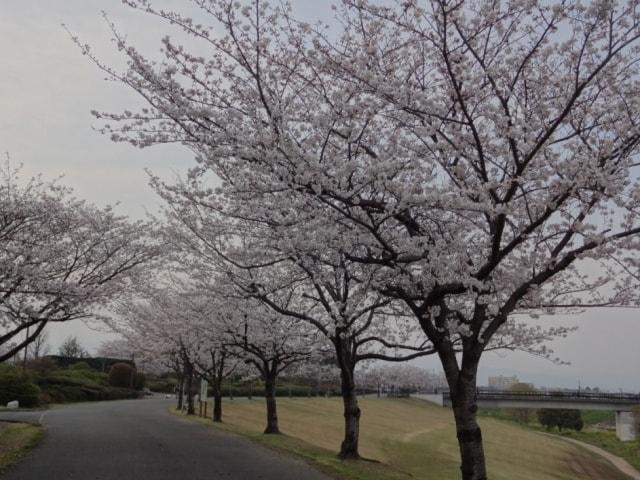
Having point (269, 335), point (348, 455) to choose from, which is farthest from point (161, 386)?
point (348, 455)

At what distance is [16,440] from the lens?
16391 millimetres

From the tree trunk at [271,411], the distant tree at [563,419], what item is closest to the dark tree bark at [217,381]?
the tree trunk at [271,411]

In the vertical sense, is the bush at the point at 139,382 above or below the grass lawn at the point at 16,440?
above

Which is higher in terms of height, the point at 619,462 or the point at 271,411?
the point at 271,411

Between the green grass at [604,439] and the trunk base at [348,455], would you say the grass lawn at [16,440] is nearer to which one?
the trunk base at [348,455]

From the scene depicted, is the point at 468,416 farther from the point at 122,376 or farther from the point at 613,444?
the point at 122,376

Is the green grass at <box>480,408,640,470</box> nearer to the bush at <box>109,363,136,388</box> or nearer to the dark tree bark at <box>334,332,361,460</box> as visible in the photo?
the dark tree bark at <box>334,332,361,460</box>

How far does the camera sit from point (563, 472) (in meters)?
34.7

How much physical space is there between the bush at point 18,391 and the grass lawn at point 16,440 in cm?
1659

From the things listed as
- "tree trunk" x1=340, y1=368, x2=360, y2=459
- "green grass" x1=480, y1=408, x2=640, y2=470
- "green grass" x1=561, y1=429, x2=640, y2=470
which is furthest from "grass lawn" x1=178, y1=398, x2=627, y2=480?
"green grass" x1=480, y1=408, x2=640, y2=470

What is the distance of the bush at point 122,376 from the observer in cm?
6000

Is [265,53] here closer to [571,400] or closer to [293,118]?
[293,118]

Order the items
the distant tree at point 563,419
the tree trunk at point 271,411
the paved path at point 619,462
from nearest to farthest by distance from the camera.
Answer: the tree trunk at point 271,411 < the paved path at point 619,462 < the distant tree at point 563,419

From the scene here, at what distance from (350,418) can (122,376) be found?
1923 inches
